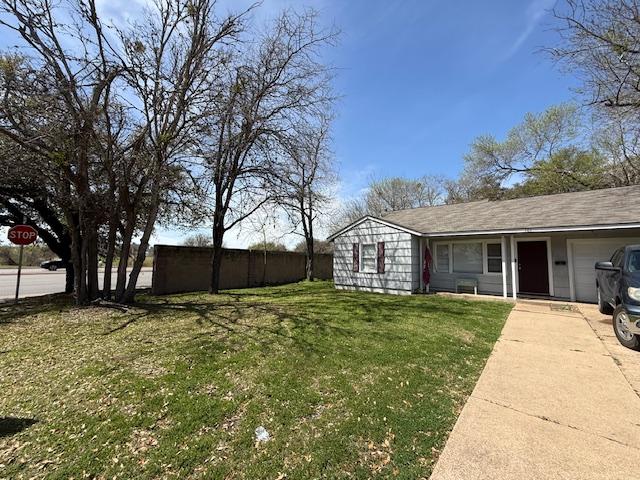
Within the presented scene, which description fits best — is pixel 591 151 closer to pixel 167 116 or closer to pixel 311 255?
pixel 311 255

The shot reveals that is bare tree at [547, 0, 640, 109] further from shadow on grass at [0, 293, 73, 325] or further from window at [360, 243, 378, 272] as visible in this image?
shadow on grass at [0, 293, 73, 325]

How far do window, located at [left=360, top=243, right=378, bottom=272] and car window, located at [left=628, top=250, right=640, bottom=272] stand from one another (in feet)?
25.2

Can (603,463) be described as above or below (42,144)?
below

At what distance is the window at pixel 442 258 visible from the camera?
39.5ft

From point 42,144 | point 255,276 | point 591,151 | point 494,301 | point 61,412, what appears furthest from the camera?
point 591,151

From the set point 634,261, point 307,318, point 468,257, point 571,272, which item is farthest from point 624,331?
point 468,257

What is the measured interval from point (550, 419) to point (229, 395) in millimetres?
3213

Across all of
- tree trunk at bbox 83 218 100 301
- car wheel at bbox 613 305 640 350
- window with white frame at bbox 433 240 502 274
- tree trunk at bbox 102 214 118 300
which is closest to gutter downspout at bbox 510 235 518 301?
window with white frame at bbox 433 240 502 274

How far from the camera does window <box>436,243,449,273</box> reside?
1203 cm

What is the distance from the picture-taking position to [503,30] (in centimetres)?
789

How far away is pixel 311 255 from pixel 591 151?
61.1 ft

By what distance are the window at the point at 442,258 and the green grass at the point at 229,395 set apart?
6.04 m

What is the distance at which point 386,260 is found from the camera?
1205 centimetres

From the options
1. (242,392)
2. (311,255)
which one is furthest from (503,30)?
(311,255)
